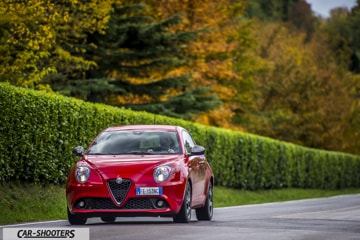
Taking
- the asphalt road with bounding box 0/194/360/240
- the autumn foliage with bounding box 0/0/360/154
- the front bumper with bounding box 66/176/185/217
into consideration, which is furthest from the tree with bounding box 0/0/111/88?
the front bumper with bounding box 66/176/185/217

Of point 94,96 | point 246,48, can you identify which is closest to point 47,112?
point 94,96

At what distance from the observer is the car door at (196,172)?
57.4 feet

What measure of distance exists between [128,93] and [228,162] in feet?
15.5

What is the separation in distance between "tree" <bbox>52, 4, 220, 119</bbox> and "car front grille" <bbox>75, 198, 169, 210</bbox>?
19918 millimetres

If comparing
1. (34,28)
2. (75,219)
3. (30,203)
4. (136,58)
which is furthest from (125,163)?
(136,58)

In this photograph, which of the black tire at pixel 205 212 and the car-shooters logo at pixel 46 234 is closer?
the car-shooters logo at pixel 46 234

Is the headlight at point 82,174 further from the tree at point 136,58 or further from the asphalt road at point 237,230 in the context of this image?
the tree at point 136,58

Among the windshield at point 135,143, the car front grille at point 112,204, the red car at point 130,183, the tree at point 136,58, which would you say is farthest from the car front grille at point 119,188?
the tree at point 136,58

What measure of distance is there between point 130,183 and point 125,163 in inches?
17.5

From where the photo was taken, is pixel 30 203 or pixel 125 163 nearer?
pixel 125 163

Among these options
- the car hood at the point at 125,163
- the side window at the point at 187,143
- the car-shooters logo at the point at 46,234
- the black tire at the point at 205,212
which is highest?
the side window at the point at 187,143

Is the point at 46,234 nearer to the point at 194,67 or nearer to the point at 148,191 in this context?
the point at 148,191

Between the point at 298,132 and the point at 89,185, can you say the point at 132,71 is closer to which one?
the point at 89,185

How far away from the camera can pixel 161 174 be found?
53.3ft
